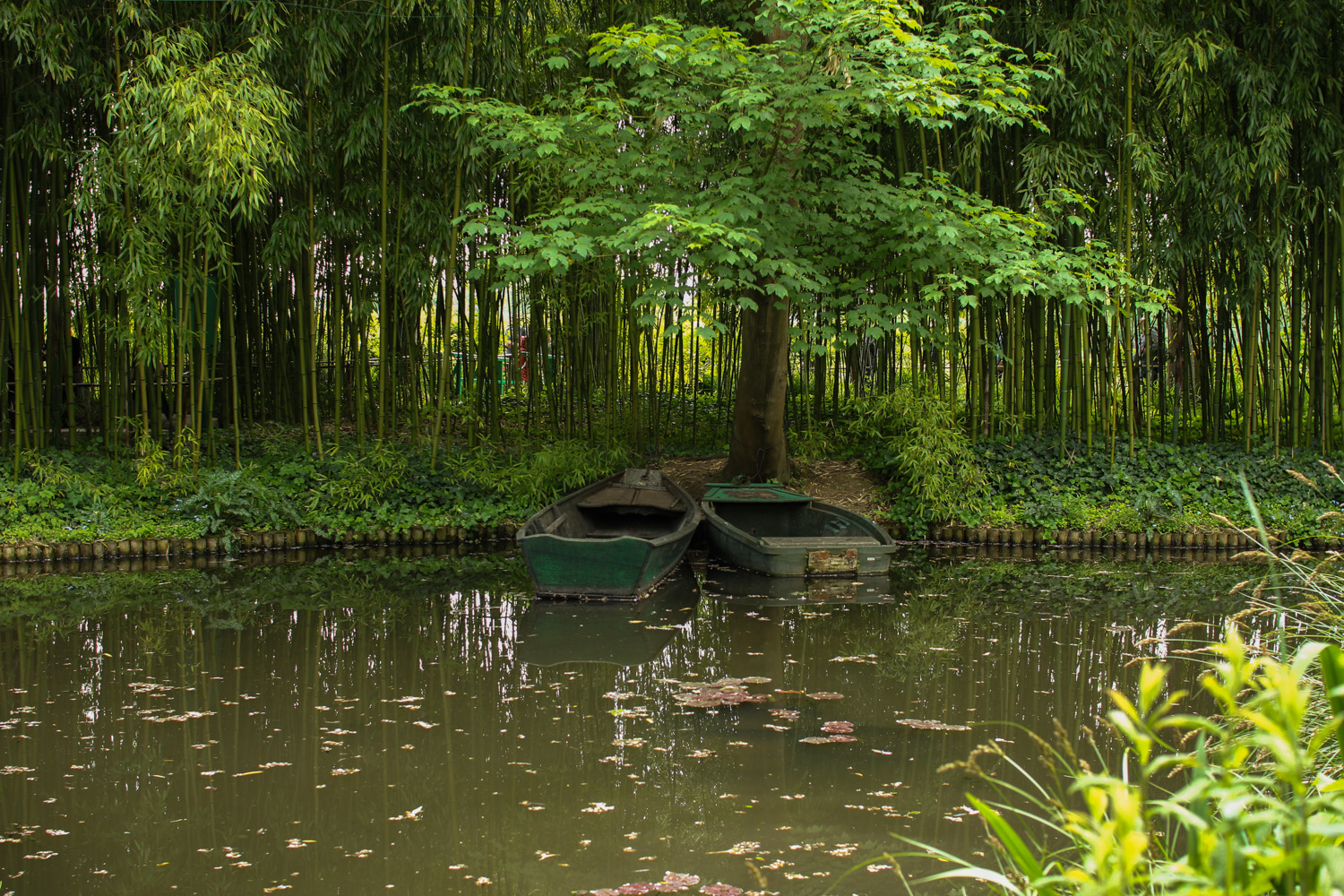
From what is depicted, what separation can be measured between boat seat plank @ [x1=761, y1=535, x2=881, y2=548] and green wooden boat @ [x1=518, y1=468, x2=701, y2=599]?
52 centimetres

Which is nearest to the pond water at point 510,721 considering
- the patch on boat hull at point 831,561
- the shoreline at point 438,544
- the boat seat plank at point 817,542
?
the patch on boat hull at point 831,561

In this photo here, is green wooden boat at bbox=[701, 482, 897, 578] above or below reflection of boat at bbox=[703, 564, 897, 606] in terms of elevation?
above

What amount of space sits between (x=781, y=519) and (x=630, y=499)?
1.16m

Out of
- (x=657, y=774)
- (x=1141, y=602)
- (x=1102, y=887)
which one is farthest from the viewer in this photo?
(x=1141, y=602)

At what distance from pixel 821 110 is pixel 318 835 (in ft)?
16.4

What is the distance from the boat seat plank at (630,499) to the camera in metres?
6.87

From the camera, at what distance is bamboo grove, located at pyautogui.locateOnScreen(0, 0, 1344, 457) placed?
6316mm

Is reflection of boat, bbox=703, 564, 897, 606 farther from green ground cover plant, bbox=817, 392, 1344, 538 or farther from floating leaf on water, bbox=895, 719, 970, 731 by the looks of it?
floating leaf on water, bbox=895, 719, 970, 731

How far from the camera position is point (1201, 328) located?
862 centimetres

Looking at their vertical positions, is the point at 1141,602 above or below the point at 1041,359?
below

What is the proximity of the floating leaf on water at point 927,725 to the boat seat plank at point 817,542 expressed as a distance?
8.51ft

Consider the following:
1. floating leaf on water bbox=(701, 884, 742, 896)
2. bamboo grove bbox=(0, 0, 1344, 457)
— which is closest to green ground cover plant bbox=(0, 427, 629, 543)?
bamboo grove bbox=(0, 0, 1344, 457)

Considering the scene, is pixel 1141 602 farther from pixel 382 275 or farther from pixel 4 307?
pixel 4 307

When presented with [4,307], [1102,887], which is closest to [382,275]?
[4,307]
